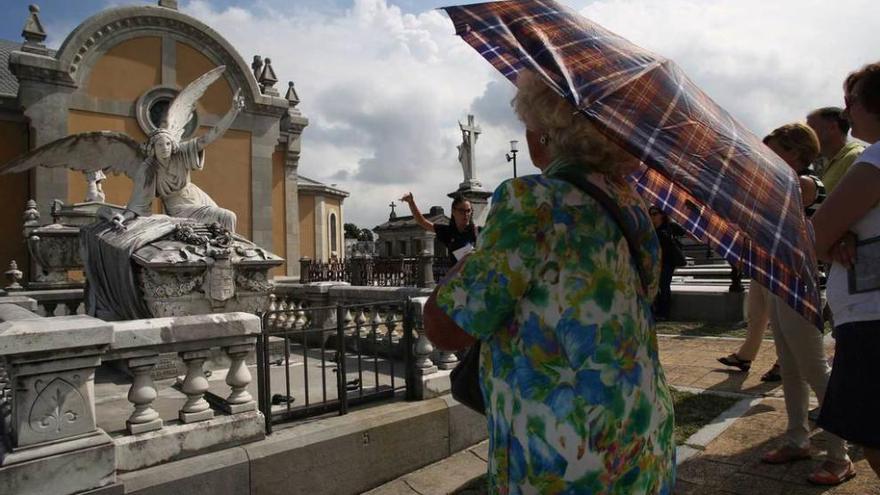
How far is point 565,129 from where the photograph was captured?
1.49m

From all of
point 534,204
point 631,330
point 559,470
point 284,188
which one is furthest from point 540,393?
point 284,188

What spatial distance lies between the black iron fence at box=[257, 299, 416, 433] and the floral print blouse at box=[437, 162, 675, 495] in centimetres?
225

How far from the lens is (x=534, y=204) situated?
1366 mm

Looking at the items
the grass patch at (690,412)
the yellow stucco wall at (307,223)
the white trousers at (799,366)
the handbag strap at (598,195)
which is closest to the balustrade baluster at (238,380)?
the grass patch at (690,412)

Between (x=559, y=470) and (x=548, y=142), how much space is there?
2.93 feet

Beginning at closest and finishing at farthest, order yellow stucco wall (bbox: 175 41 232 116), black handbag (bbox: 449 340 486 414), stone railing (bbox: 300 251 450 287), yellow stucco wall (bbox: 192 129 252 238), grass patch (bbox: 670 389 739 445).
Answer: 1. black handbag (bbox: 449 340 486 414)
2. grass patch (bbox: 670 389 739 445)
3. stone railing (bbox: 300 251 450 287)
4. yellow stucco wall (bbox: 175 41 232 116)
5. yellow stucco wall (bbox: 192 129 252 238)

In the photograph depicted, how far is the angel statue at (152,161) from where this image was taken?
6.52m

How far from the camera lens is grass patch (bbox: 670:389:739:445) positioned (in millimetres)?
4043

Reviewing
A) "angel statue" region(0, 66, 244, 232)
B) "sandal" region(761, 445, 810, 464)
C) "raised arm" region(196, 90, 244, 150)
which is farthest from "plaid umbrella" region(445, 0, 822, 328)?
"raised arm" region(196, 90, 244, 150)

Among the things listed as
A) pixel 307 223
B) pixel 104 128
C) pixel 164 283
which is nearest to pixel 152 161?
pixel 164 283

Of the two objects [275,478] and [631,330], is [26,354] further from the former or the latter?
[631,330]

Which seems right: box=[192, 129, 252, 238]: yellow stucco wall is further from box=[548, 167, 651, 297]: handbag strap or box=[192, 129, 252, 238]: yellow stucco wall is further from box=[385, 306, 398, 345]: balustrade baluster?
box=[548, 167, 651, 297]: handbag strap

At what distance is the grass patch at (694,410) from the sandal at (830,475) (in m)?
0.91

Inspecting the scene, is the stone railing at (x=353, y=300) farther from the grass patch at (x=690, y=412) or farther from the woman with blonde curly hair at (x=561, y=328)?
the woman with blonde curly hair at (x=561, y=328)
